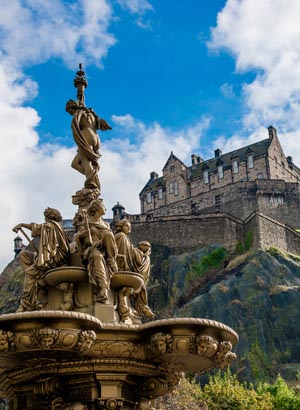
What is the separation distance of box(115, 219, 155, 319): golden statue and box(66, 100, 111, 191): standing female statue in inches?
44.3

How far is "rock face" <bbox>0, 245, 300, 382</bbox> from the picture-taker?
4566 cm

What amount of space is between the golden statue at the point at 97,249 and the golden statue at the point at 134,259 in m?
0.25

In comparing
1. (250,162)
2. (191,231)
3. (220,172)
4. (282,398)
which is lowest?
(282,398)

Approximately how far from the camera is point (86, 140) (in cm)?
1047

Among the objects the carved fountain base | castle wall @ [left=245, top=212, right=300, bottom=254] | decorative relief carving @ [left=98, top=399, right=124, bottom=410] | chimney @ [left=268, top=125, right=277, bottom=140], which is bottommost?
decorative relief carving @ [left=98, top=399, right=124, bottom=410]

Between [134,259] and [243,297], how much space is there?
140ft

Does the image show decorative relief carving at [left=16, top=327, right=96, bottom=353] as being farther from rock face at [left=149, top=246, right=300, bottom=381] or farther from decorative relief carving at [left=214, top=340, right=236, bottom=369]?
rock face at [left=149, top=246, right=300, bottom=381]

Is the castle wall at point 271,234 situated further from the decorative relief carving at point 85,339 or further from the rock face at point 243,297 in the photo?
the decorative relief carving at point 85,339

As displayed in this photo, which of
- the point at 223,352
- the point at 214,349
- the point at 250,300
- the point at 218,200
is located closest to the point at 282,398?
the point at 250,300

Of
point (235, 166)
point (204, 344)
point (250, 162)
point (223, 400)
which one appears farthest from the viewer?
point (235, 166)

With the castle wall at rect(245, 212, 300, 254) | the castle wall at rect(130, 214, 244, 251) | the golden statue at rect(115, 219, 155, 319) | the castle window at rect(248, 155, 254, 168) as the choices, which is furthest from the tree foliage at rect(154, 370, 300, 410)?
the castle window at rect(248, 155, 254, 168)

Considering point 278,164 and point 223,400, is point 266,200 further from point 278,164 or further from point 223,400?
point 223,400

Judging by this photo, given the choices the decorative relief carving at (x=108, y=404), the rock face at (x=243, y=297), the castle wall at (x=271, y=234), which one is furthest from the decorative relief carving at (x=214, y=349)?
the castle wall at (x=271, y=234)

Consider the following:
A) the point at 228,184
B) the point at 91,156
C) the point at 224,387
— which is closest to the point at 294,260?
the point at 228,184
